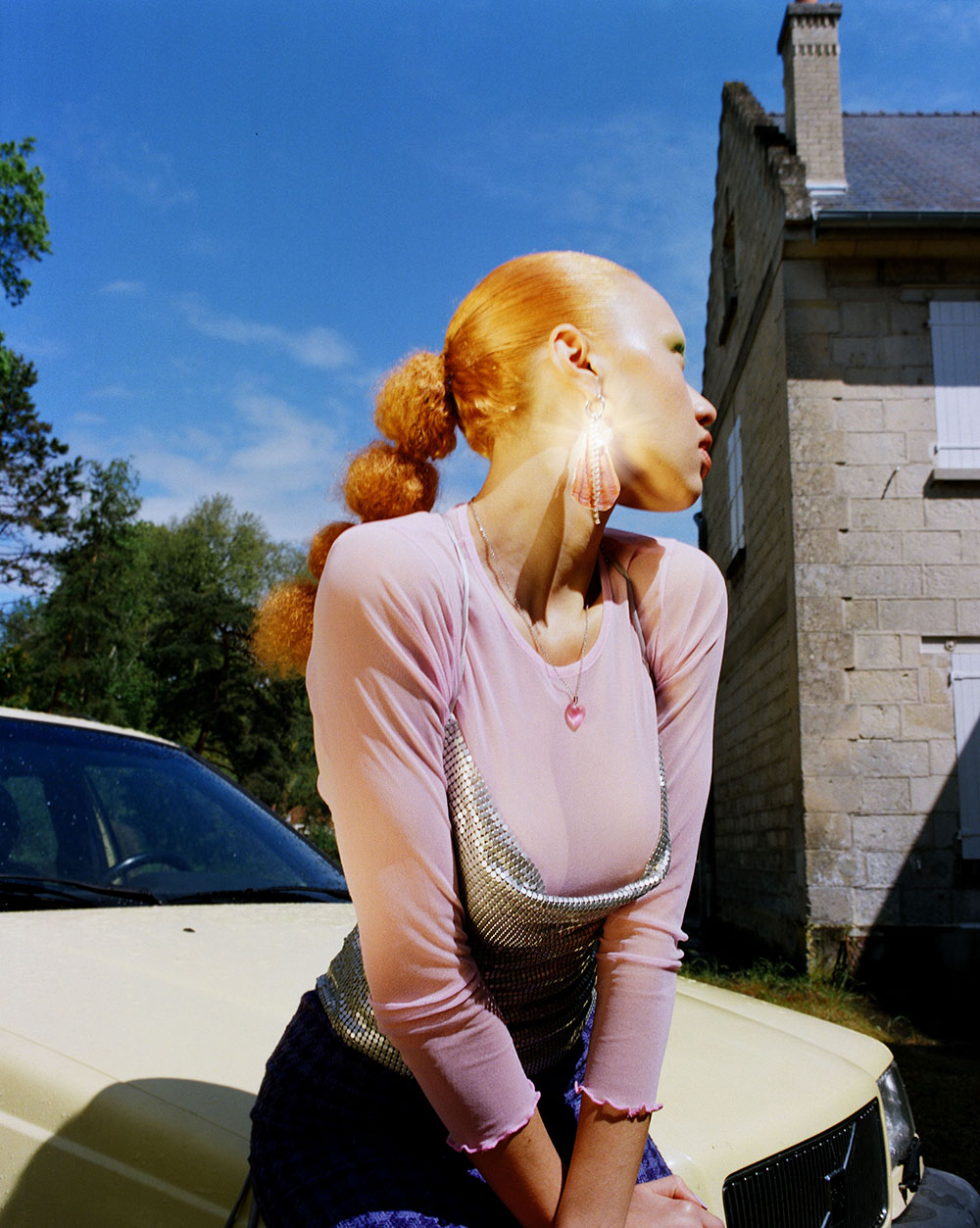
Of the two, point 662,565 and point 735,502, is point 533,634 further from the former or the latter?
point 735,502

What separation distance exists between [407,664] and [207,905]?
171cm

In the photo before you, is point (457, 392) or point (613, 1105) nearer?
point (613, 1105)

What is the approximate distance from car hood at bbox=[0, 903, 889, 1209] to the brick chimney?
976cm

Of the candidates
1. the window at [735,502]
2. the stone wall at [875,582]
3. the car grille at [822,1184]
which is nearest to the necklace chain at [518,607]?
Result: the car grille at [822,1184]

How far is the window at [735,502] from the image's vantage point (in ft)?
38.5

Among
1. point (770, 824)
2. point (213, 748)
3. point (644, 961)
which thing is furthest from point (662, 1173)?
point (213, 748)

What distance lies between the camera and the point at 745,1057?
6.28 ft

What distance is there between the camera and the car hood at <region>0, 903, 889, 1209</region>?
1.52 m

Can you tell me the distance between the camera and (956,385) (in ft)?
30.0

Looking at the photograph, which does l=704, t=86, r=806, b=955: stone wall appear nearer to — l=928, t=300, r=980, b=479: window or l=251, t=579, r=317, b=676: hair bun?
l=928, t=300, r=980, b=479: window

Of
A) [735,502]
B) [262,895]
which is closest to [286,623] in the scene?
[262,895]

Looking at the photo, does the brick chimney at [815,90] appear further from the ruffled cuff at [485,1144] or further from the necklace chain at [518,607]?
the ruffled cuff at [485,1144]

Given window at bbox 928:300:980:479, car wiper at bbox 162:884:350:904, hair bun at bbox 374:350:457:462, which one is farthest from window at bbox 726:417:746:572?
hair bun at bbox 374:350:457:462

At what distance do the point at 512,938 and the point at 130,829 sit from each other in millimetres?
2131
